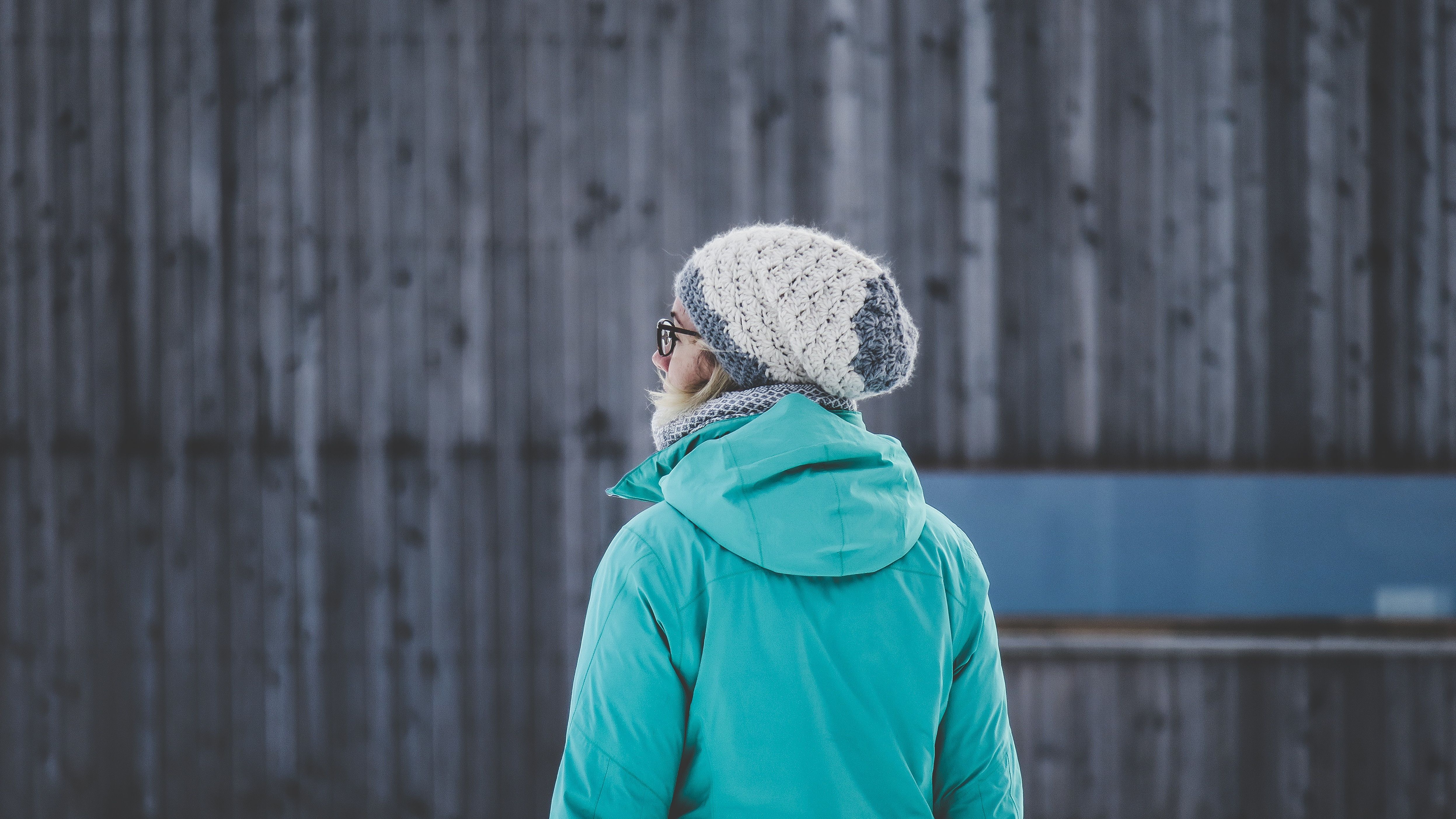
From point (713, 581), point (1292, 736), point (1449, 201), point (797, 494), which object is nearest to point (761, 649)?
point (713, 581)

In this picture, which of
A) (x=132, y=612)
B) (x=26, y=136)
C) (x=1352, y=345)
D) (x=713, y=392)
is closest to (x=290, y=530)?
(x=132, y=612)

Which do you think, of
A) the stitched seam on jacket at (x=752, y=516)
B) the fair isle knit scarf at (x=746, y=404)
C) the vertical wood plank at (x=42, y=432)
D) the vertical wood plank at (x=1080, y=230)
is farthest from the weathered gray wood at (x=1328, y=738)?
the vertical wood plank at (x=42, y=432)

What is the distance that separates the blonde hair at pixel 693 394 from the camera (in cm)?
129

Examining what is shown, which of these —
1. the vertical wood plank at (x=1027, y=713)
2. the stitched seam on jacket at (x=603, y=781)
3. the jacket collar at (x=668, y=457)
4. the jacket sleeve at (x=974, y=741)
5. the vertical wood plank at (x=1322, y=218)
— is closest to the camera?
the stitched seam on jacket at (x=603, y=781)

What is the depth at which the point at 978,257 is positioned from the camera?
375 cm

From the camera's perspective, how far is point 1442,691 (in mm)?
3711

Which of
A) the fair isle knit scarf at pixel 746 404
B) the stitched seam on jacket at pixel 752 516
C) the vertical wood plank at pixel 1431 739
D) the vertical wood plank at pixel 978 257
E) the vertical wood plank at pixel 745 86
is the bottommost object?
the vertical wood plank at pixel 1431 739

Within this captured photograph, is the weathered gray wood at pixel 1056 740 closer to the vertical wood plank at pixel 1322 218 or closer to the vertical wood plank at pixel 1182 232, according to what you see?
the vertical wood plank at pixel 1182 232

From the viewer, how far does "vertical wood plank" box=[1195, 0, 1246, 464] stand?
3.75 m

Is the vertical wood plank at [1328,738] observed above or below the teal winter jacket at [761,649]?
below

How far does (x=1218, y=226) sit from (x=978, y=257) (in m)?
1.08

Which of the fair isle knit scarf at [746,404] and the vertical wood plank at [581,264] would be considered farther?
the vertical wood plank at [581,264]

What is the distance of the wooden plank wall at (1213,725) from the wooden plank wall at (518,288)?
33.2 inches

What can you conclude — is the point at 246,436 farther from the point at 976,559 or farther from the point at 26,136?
the point at 976,559
